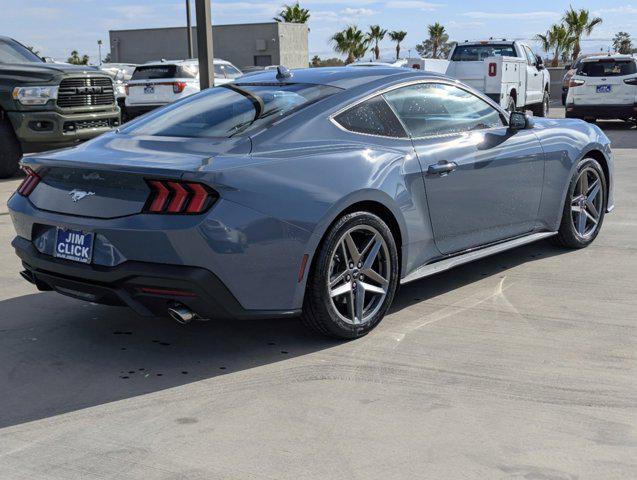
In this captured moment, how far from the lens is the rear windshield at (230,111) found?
4.72m

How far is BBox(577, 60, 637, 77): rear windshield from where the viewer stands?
1969 cm

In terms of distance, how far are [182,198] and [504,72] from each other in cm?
1563

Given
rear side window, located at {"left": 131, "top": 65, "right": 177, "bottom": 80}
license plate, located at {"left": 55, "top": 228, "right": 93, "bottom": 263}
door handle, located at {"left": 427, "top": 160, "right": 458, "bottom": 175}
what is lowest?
license plate, located at {"left": 55, "top": 228, "right": 93, "bottom": 263}

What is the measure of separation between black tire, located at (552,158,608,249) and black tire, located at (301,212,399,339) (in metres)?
2.30

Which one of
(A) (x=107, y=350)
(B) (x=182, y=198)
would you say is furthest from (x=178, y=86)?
(B) (x=182, y=198)

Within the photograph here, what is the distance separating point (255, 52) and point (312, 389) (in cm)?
4498

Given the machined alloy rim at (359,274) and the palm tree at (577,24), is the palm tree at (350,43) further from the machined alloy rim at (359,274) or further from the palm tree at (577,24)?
the machined alloy rim at (359,274)

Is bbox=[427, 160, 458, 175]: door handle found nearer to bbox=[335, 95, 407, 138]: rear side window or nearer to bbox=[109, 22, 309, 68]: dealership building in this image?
bbox=[335, 95, 407, 138]: rear side window

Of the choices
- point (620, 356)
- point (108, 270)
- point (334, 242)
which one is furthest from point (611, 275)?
point (108, 270)

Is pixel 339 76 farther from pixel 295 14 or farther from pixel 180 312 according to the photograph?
pixel 295 14

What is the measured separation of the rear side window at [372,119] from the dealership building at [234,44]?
1678 inches

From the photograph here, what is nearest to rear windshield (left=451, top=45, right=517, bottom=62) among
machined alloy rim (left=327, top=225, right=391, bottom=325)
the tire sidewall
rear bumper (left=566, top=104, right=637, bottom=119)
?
rear bumper (left=566, top=104, right=637, bottom=119)

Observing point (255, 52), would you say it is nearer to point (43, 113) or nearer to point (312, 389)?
point (43, 113)

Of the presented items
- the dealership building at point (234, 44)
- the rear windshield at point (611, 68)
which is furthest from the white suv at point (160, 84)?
the dealership building at point (234, 44)
